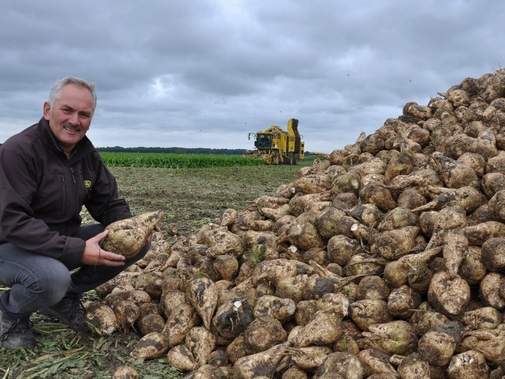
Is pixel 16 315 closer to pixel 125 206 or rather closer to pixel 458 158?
pixel 125 206

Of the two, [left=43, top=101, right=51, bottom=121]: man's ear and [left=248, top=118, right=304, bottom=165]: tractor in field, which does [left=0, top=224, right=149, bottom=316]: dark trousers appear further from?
[left=248, top=118, right=304, bottom=165]: tractor in field

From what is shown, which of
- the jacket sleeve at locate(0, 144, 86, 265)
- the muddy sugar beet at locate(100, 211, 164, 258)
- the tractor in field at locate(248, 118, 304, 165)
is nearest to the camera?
the jacket sleeve at locate(0, 144, 86, 265)

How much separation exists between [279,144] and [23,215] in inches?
1104

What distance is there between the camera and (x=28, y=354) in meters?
4.23

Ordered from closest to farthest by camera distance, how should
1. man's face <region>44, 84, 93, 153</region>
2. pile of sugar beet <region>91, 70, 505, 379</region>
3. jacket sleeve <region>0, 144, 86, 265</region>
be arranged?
pile of sugar beet <region>91, 70, 505, 379</region>
jacket sleeve <region>0, 144, 86, 265</region>
man's face <region>44, 84, 93, 153</region>

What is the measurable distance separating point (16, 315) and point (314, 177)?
11.3ft

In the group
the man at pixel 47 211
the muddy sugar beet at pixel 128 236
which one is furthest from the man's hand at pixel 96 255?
the muddy sugar beet at pixel 128 236

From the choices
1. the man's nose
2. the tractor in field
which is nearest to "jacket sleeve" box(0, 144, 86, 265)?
the man's nose

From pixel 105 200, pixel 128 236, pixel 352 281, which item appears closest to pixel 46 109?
pixel 105 200

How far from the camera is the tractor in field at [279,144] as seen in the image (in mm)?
31562

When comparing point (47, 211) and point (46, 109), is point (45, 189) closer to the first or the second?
point (47, 211)

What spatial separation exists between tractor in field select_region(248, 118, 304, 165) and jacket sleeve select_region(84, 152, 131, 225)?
88.0ft

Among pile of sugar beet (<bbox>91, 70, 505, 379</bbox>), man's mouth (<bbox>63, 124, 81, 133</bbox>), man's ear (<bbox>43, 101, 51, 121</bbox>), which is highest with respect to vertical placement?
man's ear (<bbox>43, 101, 51, 121</bbox>)

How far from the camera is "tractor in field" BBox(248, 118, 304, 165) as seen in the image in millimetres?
31562
